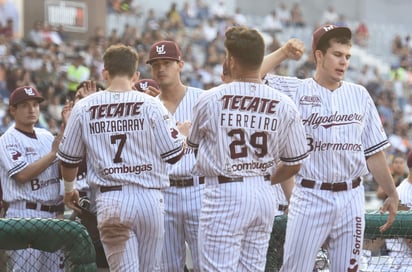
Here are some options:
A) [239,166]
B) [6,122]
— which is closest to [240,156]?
[239,166]

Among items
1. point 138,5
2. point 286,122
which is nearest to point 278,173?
point 286,122

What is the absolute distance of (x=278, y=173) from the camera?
237 inches

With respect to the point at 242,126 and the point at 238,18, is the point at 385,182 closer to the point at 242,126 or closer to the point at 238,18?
the point at 242,126

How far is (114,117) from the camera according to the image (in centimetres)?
606

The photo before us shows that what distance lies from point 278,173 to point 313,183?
20.7 inches

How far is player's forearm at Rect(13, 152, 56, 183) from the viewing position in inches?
296

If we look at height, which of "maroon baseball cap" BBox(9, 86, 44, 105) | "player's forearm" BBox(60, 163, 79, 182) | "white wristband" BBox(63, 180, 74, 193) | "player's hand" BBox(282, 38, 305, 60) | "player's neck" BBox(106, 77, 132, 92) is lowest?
"white wristband" BBox(63, 180, 74, 193)

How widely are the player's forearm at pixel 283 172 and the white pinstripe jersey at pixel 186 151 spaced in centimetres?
120

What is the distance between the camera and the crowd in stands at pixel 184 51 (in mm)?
18391

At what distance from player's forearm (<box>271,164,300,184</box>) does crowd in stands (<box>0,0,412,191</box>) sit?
958 centimetres

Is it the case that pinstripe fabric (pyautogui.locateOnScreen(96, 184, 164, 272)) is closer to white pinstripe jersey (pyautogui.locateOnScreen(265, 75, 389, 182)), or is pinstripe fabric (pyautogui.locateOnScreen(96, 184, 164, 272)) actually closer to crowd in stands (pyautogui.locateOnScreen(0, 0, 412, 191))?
white pinstripe jersey (pyautogui.locateOnScreen(265, 75, 389, 182))

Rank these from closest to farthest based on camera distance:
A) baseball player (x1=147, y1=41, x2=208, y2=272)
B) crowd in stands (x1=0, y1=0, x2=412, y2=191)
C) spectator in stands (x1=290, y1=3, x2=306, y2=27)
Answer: baseball player (x1=147, y1=41, x2=208, y2=272) → crowd in stands (x1=0, y1=0, x2=412, y2=191) → spectator in stands (x1=290, y1=3, x2=306, y2=27)

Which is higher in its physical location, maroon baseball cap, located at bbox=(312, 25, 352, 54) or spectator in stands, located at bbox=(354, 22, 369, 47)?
maroon baseball cap, located at bbox=(312, 25, 352, 54)

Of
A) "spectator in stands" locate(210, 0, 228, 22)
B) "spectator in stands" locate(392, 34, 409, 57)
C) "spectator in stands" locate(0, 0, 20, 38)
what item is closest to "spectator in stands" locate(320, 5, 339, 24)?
"spectator in stands" locate(392, 34, 409, 57)
